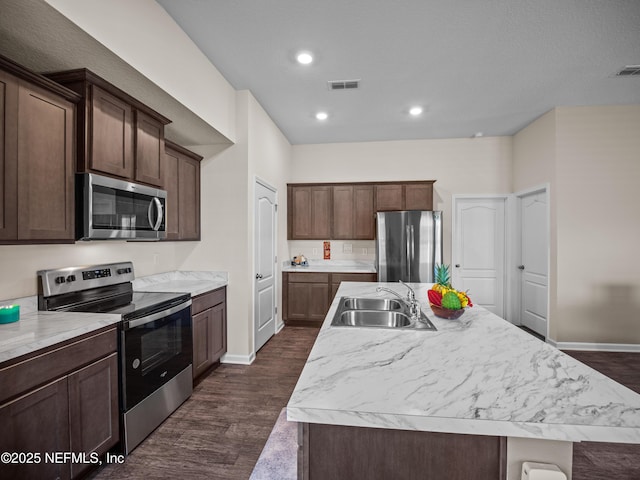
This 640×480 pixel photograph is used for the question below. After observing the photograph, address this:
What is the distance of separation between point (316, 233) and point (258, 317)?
183 cm

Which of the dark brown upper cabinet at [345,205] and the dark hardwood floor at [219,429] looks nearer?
the dark hardwood floor at [219,429]

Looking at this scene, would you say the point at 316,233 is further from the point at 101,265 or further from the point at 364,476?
the point at 364,476

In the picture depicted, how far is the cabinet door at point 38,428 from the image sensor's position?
1.28 m

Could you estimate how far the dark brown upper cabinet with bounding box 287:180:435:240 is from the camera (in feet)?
15.6

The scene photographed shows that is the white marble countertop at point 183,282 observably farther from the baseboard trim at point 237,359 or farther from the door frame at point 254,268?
the baseboard trim at point 237,359

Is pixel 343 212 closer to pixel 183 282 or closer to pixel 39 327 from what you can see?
pixel 183 282

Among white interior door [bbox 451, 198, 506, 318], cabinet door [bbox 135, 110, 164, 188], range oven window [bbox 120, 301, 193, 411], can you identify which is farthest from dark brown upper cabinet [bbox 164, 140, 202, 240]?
white interior door [bbox 451, 198, 506, 318]

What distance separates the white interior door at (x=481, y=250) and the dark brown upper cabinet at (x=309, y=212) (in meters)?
2.09

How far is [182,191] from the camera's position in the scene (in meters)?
3.12

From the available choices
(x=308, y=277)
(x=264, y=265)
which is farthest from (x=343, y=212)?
(x=264, y=265)

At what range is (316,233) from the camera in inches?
197

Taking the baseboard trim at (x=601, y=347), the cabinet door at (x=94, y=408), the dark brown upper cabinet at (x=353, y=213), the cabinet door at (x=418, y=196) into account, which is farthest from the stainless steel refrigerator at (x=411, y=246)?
the cabinet door at (x=94, y=408)

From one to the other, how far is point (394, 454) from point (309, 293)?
3.78 meters

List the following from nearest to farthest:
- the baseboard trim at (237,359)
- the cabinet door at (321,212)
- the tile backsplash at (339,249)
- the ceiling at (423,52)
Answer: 1. the ceiling at (423,52)
2. the baseboard trim at (237,359)
3. the cabinet door at (321,212)
4. the tile backsplash at (339,249)
